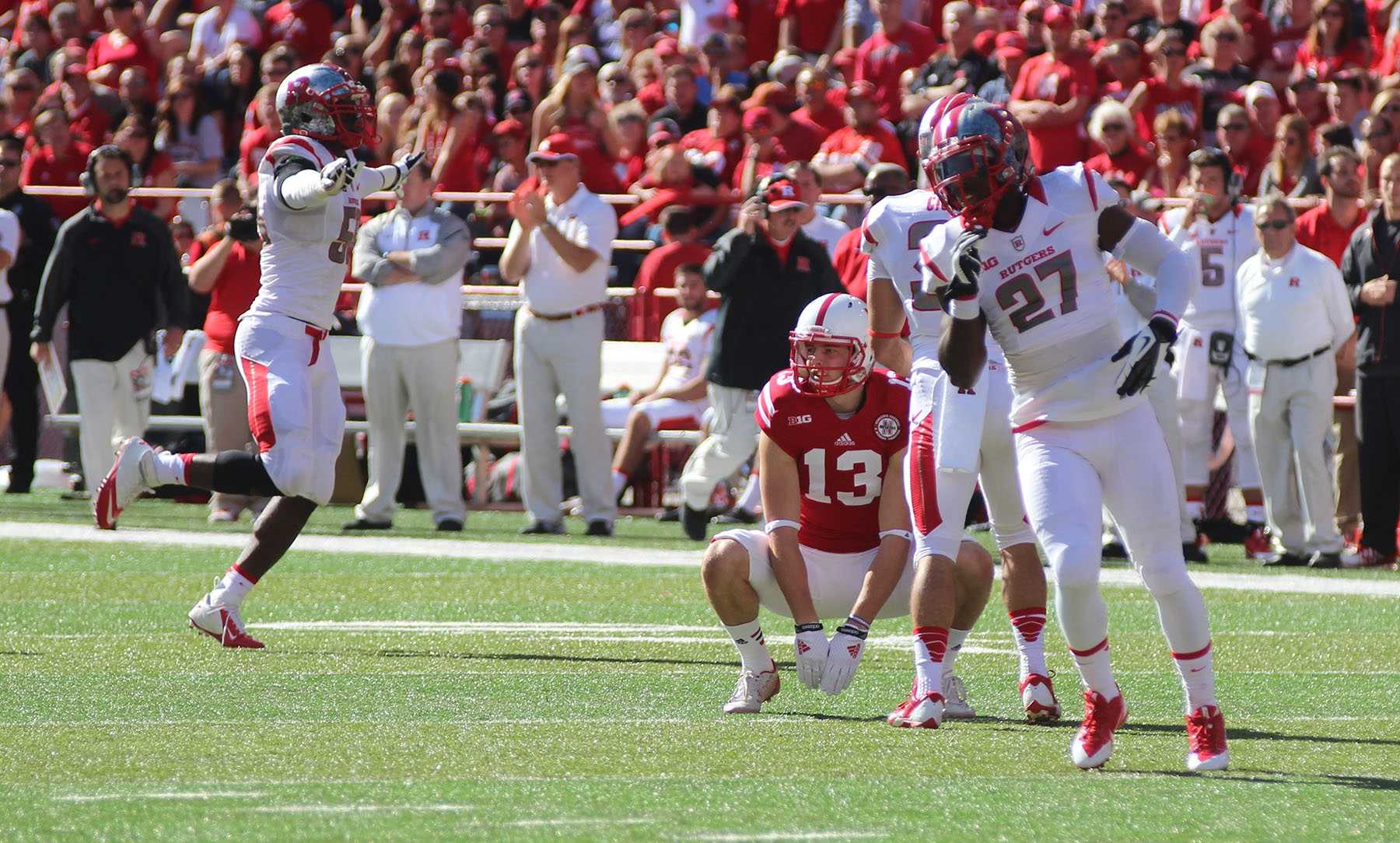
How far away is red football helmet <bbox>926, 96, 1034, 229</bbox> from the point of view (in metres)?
5.41

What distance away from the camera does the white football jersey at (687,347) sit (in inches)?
547

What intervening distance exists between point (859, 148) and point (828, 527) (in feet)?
27.2

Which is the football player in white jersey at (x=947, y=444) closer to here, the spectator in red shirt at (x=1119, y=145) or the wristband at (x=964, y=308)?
the wristband at (x=964, y=308)

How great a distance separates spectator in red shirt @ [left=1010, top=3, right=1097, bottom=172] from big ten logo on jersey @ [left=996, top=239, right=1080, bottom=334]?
8.78 meters

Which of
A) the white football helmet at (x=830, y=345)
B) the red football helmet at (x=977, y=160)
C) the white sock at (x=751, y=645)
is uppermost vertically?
the red football helmet at (x=977, y=160)

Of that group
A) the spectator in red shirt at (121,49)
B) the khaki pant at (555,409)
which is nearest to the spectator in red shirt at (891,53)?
the khaki pant at (555,409)

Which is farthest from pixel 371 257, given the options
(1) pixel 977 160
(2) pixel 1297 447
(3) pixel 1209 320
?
(1) pixel 977 160

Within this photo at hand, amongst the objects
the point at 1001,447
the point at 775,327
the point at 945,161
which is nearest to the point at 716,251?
the point at 775,327

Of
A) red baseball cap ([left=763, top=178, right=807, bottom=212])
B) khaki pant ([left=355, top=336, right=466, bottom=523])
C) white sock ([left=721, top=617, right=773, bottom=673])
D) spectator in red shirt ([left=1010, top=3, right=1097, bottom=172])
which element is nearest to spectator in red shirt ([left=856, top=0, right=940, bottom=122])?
spectator in red shirt ([left=1010, top=3, right=1097, bottom=172])

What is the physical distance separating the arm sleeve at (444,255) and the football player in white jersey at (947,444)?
610 centimetres

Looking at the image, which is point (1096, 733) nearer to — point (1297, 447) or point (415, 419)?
point (1297, 447)

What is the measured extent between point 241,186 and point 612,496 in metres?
5.26

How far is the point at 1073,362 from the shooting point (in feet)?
17.7

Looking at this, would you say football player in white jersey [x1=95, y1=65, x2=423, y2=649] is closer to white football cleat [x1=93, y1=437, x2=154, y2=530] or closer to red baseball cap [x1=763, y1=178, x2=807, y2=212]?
white football cleat [x1=93, y1=437, x2=154, y2=530]
